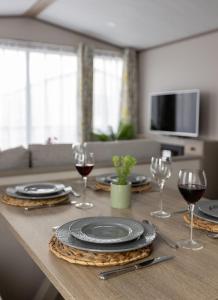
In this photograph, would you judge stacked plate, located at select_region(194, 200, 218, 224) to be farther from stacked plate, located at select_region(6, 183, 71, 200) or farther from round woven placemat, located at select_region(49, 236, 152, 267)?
stacked plate, located at select_region(6, 183, 71, 200)

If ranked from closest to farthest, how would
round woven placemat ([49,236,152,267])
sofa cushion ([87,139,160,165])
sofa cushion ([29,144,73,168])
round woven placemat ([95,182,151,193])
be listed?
round woven placemat ([49,236,152,267]) < round woven placemat ([95,182,151,193]) < sofa cushion ([29,144,73,168]) < sofa cushion ([87,139,160,165])

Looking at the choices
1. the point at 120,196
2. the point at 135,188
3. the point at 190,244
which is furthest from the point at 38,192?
the point at 190,244

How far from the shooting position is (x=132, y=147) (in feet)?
10.2

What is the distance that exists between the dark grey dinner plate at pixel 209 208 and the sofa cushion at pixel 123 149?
1.52m

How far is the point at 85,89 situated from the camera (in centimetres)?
611

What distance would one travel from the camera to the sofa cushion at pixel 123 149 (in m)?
2.86

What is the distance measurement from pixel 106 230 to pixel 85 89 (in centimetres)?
521

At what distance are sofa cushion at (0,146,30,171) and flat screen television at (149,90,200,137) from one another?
3111 millimetres

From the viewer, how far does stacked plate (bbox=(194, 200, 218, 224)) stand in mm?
1180

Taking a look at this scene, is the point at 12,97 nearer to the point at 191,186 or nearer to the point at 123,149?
the point at 123,149

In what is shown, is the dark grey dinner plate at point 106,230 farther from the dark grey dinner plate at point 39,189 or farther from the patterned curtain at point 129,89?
the patterned curtain at point 129,89

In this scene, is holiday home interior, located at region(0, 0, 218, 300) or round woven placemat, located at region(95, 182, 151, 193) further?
holiday home interior, located at region(0, 0, 218, 300)

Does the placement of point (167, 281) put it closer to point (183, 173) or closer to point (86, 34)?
point (183, 173)

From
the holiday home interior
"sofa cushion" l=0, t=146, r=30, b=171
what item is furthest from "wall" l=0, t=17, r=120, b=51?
"sofa cushion" l=0, t=146, r=30, b=171
